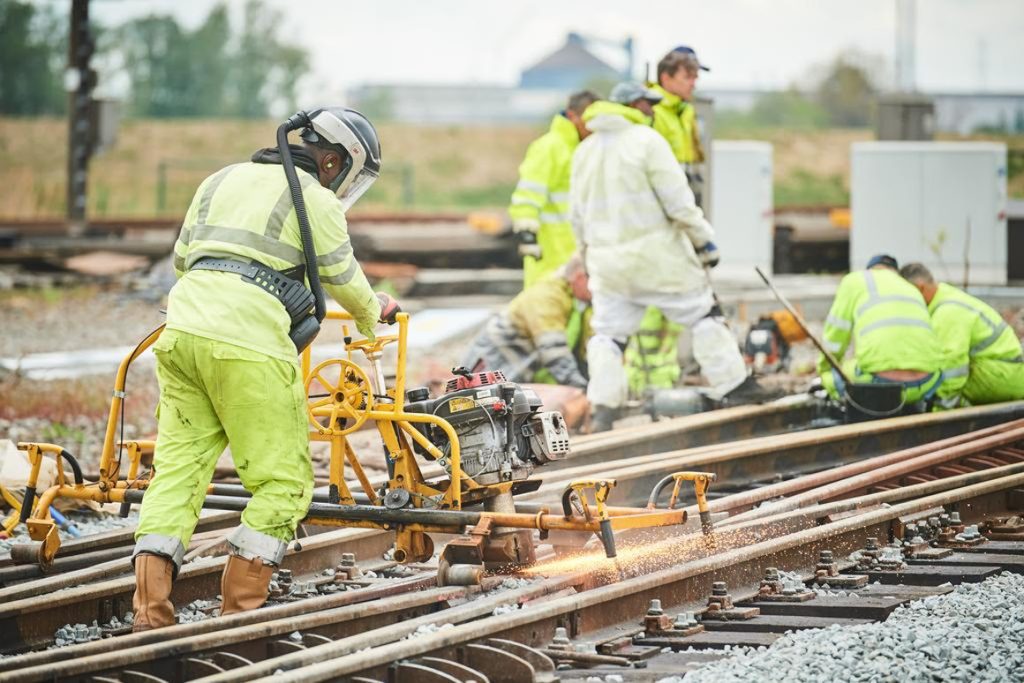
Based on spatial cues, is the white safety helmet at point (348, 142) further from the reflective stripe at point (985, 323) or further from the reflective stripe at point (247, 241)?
the reflective stripe at point (985, 323)

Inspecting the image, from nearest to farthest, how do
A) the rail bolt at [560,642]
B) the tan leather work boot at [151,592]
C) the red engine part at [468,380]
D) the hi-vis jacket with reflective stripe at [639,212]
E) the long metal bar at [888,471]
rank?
1. the rail bolt at [560,642]
2. the tan leather work boot at [151,592]
3. the red engine part at [468,380]
4. the long metal bar at [888,471]
5. the hi-vis jacket with reflective stripe at [639,212]

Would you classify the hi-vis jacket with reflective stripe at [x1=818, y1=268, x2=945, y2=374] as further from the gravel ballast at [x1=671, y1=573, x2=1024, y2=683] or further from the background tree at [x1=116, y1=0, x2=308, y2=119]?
the background tree at [x1=116, y1=0, x2=308, y2=119]

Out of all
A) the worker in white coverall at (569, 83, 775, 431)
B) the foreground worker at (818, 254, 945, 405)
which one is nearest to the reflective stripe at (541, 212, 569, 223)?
the worker in white coverall at (569, 83, 775, 431)

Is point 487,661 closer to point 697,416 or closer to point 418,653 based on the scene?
point 418,653

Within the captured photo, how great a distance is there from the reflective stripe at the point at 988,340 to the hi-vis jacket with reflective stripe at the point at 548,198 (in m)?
3.57

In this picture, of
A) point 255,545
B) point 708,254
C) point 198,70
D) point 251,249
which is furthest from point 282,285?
point 198,70

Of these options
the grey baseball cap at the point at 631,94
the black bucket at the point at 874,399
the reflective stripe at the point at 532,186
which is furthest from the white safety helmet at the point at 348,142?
the reflective stripe at the point at 532,186

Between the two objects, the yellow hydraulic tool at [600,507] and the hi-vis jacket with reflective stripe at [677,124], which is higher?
the hi-vis jacket with reflective stripe at [677,124]

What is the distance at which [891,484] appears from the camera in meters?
8.54

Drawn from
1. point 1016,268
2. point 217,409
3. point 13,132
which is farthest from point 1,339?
point 13,132

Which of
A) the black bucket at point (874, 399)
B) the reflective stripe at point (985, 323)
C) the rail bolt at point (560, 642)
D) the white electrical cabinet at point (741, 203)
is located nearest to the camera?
the rail bolt at point (560, 642)

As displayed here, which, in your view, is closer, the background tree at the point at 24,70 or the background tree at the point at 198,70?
the background tree at the point at 24,70

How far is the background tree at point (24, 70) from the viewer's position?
54.1 metres

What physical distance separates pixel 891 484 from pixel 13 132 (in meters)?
43.6
